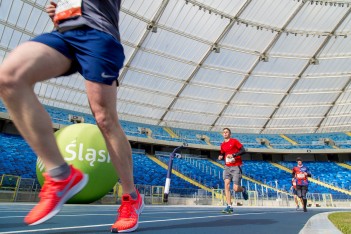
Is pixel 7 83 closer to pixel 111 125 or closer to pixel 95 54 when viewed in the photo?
pixel 95 54

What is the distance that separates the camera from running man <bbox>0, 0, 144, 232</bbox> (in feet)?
4.56

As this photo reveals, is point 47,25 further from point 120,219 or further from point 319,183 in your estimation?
point 319,183

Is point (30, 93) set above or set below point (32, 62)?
below

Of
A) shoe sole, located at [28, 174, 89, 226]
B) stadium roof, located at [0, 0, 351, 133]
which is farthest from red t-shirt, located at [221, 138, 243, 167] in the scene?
stadium roof, located at [0, 0, 351, 133]

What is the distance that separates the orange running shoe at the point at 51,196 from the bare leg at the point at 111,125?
328 mm

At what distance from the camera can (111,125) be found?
1.80 meters

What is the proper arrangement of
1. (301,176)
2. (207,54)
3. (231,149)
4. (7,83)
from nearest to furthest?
(7,83)
(231,149)
(301,176)
(207,54)

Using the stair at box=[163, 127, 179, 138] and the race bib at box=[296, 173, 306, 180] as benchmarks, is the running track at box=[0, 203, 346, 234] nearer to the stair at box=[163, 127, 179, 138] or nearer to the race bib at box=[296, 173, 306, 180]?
the race bib at box=[296, 173, 306, 180]

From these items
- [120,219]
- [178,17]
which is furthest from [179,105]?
[120,219]

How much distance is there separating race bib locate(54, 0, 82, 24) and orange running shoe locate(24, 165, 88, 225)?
0.91m

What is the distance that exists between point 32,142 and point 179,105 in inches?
1036

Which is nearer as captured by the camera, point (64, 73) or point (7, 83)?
point (7, 83)

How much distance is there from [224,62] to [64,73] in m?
23.0

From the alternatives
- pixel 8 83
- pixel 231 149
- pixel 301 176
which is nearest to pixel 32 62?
pixel 8 83
